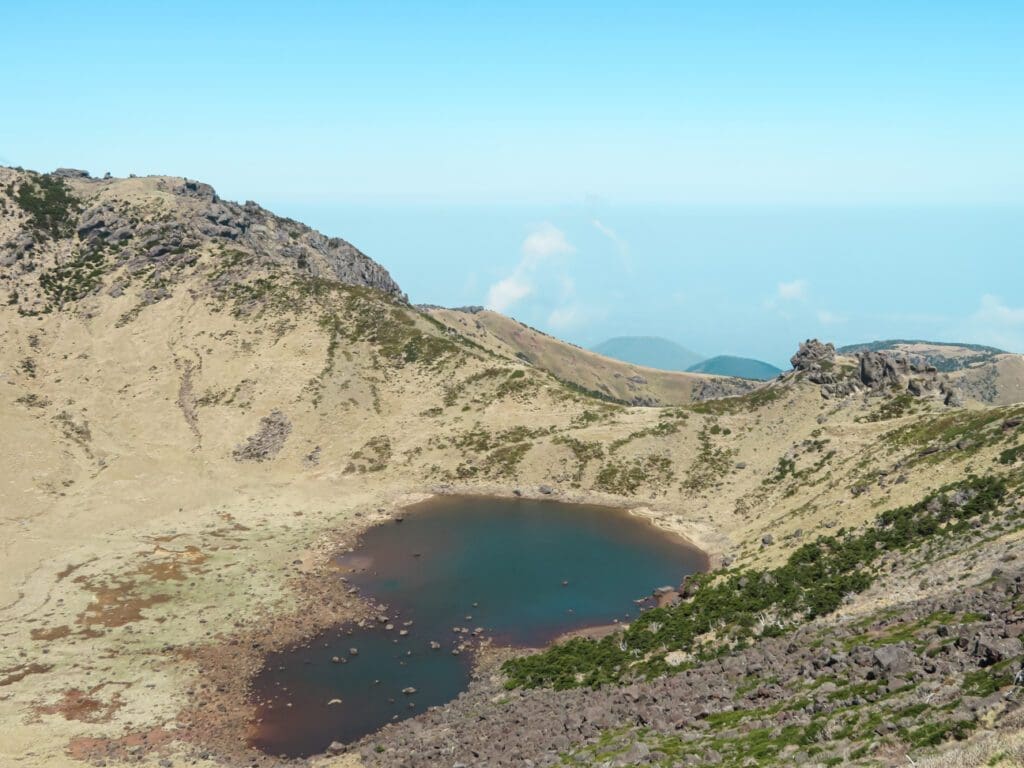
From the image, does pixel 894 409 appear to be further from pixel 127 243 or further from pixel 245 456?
pixel 127 243

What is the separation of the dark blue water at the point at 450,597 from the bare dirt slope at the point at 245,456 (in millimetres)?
3754

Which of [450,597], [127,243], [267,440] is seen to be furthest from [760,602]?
[127,243]

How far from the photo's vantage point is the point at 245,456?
363 ft

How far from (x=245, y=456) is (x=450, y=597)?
55.6 m

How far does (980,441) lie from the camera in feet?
220

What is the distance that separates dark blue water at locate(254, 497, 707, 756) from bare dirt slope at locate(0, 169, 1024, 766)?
12.3 ft

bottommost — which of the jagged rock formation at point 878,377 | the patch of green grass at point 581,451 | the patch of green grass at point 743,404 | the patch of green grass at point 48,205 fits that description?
the patch of green grass at point 581,451

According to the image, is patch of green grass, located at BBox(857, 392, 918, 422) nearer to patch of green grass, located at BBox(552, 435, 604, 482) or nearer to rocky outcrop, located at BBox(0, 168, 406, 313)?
patch of green grass, located at BBox(552, 435, 604, 482)

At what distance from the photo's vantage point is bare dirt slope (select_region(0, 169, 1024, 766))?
53.8 metres

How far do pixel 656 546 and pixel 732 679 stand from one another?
46759mm

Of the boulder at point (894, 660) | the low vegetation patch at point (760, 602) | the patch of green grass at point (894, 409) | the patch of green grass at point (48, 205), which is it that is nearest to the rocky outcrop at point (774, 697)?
the boulder at point (894, 660)

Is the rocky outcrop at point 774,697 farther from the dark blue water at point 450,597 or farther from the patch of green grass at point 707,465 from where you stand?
the patch of green grass at point 707,465

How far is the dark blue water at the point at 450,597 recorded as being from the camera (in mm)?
51375

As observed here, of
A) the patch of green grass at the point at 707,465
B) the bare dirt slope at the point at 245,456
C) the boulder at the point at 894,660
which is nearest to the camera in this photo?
the boulder at the point at 894,660
